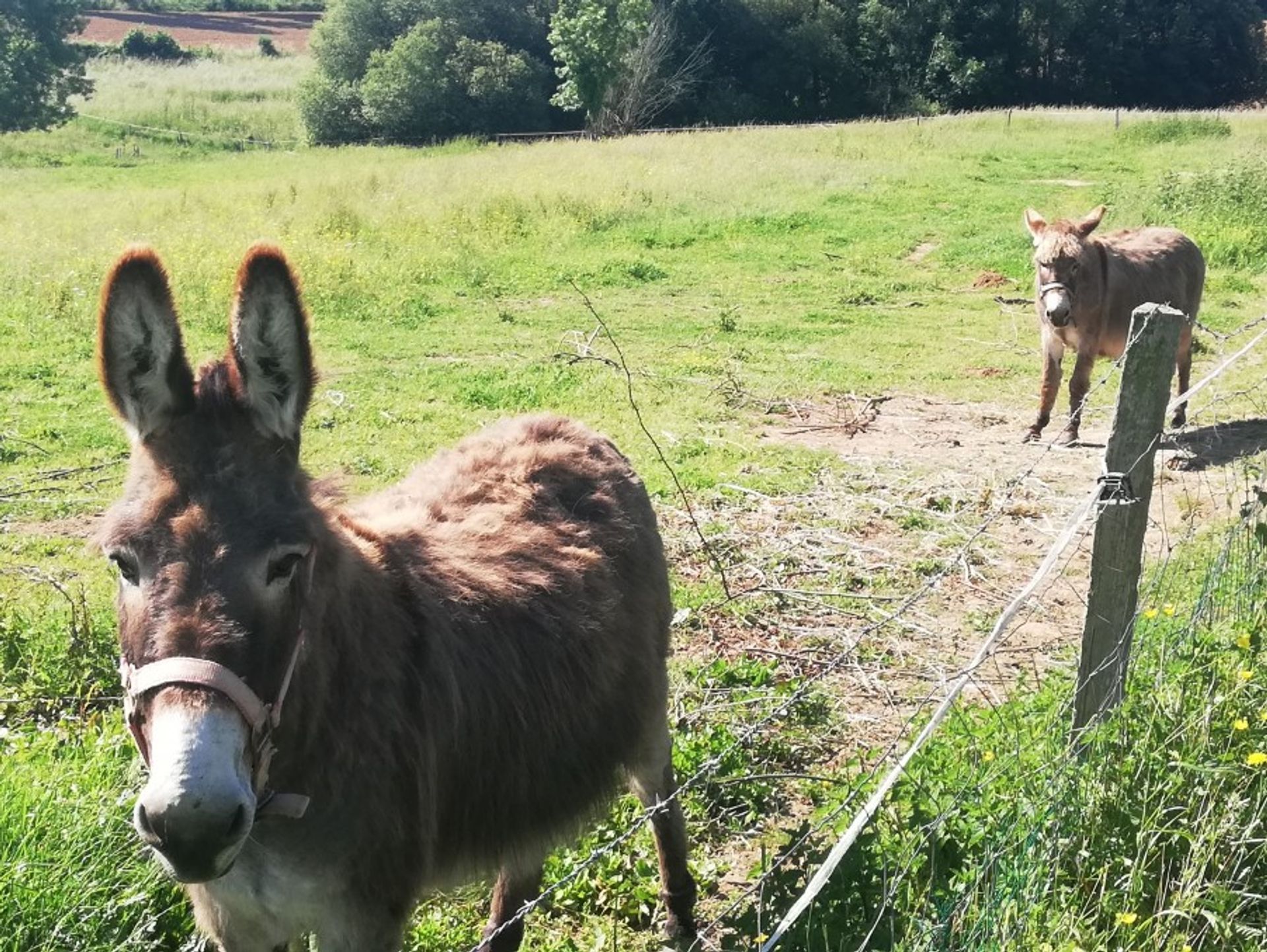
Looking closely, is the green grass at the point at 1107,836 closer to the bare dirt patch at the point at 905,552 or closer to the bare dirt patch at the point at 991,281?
the bare dirt patch at the point at 905,552

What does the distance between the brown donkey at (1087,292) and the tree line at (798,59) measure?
1447 inches

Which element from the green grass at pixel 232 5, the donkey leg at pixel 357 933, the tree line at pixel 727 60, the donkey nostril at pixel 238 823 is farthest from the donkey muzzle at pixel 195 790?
the green grass at pixel 232 5

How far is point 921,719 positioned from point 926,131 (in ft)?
92.7

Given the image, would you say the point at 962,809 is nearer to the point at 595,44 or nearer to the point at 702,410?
the point at 702,410

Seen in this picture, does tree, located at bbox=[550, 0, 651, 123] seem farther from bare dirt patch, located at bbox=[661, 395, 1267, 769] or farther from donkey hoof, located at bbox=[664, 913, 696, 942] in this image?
donkey hoof, located at bbox=[664, 913, 696, 942]

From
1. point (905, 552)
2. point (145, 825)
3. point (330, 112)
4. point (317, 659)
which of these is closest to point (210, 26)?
point (330, 112)

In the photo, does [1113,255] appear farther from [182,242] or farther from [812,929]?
[182,242]

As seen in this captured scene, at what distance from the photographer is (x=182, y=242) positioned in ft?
46.9

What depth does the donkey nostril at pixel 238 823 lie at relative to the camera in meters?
1.66

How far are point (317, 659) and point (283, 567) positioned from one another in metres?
0.25

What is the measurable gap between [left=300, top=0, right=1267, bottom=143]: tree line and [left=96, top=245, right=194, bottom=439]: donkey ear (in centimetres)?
4344

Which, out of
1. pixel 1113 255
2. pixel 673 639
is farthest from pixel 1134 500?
pixel 1113 255

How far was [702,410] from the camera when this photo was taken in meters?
8.70

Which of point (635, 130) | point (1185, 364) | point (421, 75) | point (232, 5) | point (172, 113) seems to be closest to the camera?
point (1185, 364)
